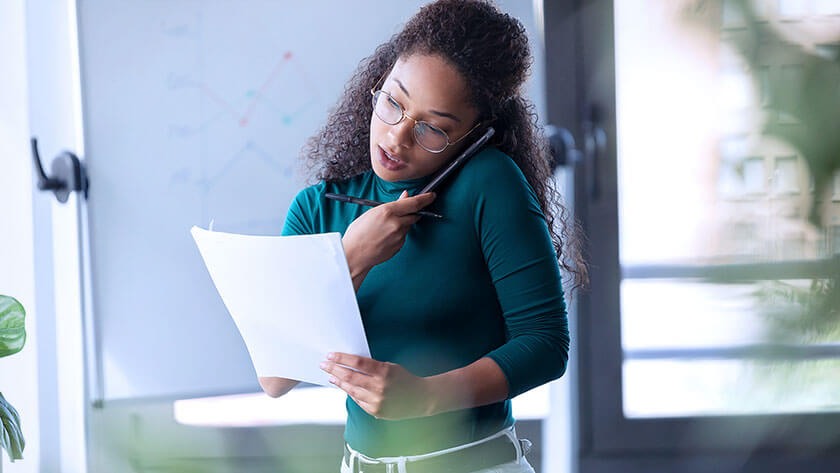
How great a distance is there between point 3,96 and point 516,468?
145cm

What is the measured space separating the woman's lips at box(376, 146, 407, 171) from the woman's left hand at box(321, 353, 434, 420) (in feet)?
0.74

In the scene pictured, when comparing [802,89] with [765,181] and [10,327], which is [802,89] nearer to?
[765,181]

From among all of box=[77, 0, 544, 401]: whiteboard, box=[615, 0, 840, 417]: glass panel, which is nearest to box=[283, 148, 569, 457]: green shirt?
box=[615, 0, 840, 417]: glass panel

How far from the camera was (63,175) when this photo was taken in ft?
4.94

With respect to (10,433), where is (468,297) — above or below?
above

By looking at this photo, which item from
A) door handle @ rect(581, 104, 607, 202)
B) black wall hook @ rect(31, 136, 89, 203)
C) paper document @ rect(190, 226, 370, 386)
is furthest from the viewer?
door handle @ rect(581, 104, 607, 202)

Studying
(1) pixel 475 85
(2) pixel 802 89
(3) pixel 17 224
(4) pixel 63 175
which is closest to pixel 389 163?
(1) pixel 475 85

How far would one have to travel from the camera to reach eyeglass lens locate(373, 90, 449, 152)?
0.72 meters

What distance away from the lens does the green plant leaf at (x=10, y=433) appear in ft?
3.13

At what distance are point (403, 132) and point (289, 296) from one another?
226 mm

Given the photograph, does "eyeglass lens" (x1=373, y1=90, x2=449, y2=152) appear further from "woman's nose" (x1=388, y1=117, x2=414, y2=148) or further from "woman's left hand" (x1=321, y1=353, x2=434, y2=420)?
"woman's left hand" (x1=321, y1=353, x2=434, y2=420)

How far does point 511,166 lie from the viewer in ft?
2.33

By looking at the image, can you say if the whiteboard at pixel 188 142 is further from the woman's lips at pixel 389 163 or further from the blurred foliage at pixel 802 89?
the blurred foliage at pixel 802 89

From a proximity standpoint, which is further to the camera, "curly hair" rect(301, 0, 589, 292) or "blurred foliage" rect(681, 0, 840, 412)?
"curly hair" rect(301, 0, 589, 292)
